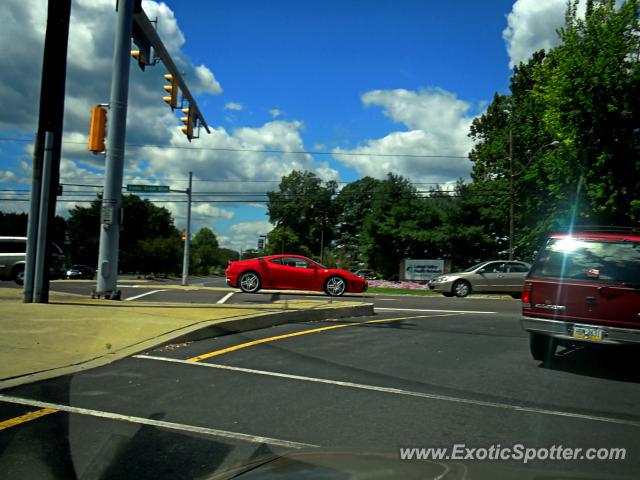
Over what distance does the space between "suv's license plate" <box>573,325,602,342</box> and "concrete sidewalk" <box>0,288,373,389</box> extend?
16.9ft

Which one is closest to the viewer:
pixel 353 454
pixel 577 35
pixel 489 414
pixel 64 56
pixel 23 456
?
pixel 353 454

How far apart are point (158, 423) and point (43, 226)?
7529 mm

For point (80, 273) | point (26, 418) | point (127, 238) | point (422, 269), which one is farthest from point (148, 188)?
point (127, 238)

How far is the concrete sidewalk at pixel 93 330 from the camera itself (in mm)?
6074

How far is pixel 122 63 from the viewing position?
41.3 feet

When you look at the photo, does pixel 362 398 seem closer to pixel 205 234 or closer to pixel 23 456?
pixel 23 456

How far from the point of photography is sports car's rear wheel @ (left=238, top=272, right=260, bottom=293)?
18359mm

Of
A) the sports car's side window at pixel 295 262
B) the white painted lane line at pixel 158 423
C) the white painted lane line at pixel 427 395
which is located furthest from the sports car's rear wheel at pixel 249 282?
the white painted lane line at pixel 158 423

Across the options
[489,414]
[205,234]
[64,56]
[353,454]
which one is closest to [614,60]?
[64,56]

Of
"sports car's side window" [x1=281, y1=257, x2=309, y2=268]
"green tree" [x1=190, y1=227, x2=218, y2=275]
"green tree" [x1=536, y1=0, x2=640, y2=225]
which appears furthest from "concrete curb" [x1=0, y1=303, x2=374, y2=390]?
"green tree" [x1=190, y1=227, x2=218, y2=275]

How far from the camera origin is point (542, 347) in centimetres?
759

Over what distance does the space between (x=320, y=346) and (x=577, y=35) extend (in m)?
27.3

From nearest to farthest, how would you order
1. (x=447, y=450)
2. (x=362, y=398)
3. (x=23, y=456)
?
(x=23, y=456) → (x=447, y=450) → (x=362, y=398)

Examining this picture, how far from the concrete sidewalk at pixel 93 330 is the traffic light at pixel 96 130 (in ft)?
10.6
